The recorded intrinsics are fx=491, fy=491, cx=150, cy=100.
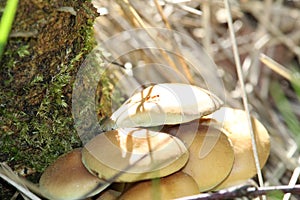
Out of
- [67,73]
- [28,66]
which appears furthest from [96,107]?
[28,66]

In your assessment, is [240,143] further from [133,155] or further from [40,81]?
[40,81]

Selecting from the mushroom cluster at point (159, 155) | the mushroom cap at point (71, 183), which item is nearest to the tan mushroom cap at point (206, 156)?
the mushroom cluster at point (159, 155)

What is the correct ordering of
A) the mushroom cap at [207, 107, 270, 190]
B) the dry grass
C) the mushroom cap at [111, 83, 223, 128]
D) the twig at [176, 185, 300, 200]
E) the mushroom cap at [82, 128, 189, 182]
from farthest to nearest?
1. the dry grass
2. the mushroom cap at [207, 107, 270, 190]
3. the mushroom cap at [111, 83, 223, 128]
4. the mushroom cap at [82, 128, 189, 182]
5. the twig at [176, 185, 300, 200]

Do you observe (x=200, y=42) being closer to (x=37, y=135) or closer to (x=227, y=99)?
(x=227, y=99)

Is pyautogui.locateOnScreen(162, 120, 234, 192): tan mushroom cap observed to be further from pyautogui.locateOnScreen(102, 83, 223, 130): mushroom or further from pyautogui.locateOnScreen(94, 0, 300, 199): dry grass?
pyautogui.locateOnScreen(94, 0, 300, 199): dry grass

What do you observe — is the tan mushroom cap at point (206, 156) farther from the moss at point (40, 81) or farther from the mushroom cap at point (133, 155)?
the moss at point (40, 81)

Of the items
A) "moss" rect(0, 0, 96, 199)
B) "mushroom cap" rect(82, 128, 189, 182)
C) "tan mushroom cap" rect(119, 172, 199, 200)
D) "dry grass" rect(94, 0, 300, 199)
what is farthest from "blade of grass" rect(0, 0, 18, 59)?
"dry grass" rect(94, 0, 300, 199)

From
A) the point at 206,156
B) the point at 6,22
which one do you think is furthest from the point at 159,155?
the point at 6,22

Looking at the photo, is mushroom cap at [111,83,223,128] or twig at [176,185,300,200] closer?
twig at [176,185,300,200]
